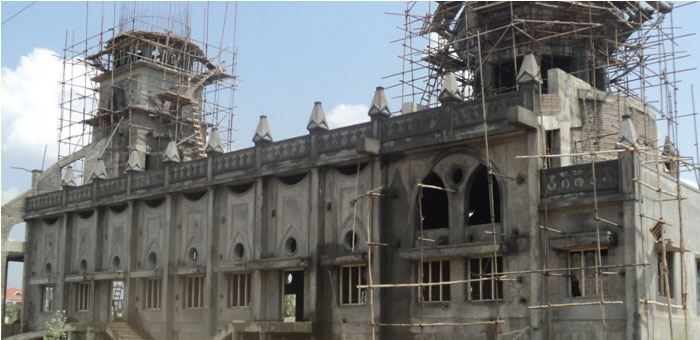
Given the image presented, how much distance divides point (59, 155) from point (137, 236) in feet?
43.4

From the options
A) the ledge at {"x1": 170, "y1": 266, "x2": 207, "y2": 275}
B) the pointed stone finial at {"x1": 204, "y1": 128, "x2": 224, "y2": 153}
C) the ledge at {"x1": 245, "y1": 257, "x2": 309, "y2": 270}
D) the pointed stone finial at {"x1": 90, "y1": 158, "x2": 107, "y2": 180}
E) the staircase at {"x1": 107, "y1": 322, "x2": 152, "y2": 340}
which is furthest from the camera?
the pointed stone finial at {"x1": 90, "y1": 158, "x2": 107, "y2": 180}

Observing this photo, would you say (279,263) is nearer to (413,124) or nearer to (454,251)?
(413,124)

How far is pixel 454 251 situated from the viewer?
27766 millimetres

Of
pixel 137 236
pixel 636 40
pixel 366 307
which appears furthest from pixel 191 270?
pixel 636 40

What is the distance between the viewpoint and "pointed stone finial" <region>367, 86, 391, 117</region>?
31.2 meters

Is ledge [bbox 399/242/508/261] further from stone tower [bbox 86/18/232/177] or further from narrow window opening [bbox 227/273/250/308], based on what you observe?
stone tower [bbox 86/18/232/177]

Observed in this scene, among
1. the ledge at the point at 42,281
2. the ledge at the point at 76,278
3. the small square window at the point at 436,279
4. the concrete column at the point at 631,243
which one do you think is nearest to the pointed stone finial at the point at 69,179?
the ledge at the point at 76,278

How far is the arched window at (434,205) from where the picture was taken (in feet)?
97.7

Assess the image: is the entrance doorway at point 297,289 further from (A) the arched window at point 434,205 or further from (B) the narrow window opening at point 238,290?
(A) the arched window at point 434,205

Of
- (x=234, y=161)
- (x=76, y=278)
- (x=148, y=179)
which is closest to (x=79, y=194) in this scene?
(x=76, y=278)

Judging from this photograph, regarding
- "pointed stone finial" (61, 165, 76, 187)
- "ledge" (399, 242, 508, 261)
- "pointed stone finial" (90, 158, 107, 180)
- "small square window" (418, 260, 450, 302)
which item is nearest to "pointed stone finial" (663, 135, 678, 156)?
"ledge" (399, 242, 508, 261)

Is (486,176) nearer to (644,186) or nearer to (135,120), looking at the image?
(644,186)

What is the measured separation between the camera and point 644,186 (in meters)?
25.0

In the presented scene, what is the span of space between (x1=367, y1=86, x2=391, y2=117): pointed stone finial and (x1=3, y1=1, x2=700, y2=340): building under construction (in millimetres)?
69
